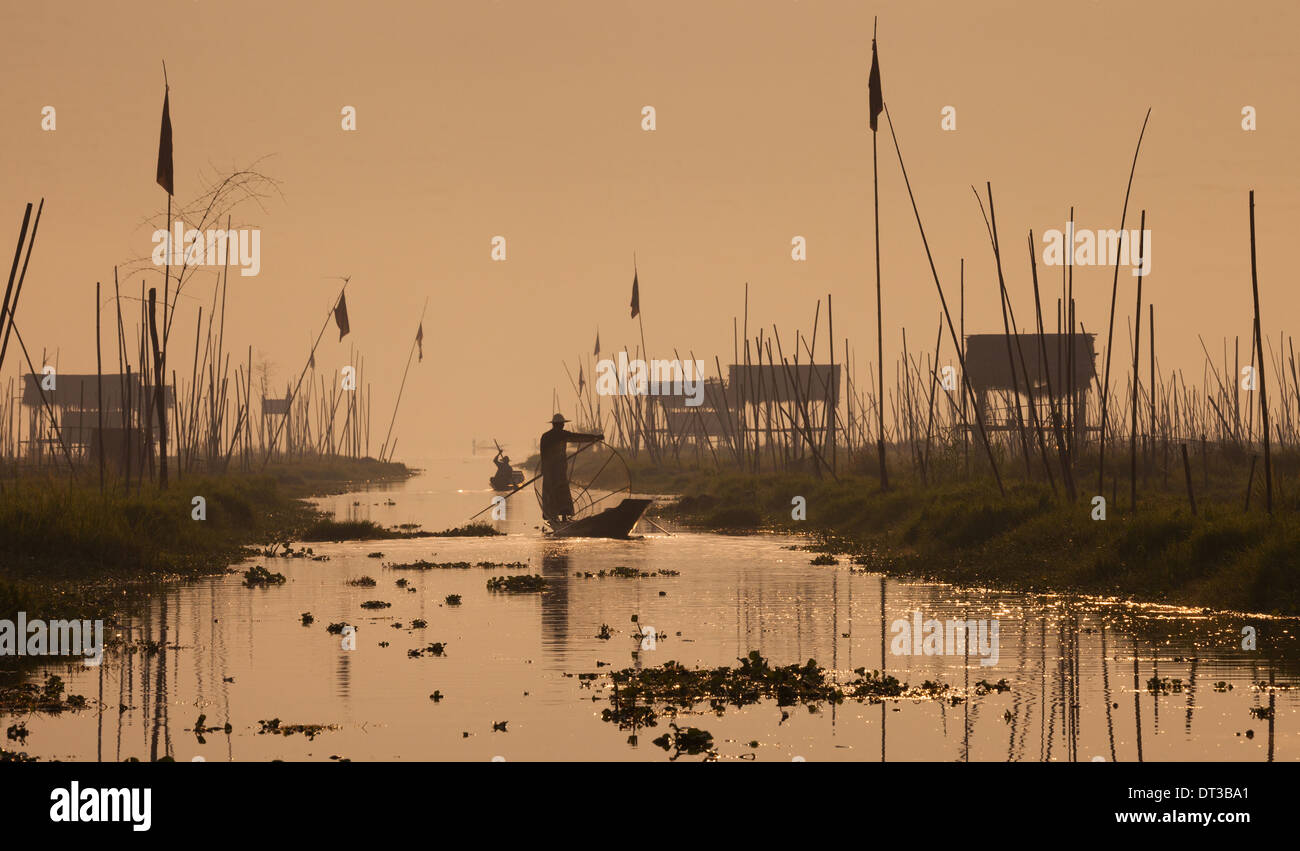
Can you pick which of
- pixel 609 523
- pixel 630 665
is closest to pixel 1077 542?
pixel 630 665

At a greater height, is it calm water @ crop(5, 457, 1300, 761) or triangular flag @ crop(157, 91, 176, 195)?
triangular flag @ crop(157, 91, 176, 195)

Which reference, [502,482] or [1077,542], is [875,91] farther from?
[502,482]

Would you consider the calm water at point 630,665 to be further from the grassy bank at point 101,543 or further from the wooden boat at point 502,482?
the wooden boat at point 502,482

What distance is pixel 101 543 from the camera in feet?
76.9

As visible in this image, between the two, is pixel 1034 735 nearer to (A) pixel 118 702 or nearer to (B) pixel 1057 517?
(A) pixel 118 702

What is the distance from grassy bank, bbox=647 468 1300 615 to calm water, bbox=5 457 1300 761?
2.94ft

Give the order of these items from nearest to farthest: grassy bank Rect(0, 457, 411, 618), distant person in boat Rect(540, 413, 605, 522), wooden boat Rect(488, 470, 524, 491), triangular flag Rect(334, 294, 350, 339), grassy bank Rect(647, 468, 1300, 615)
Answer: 1. grassy bank Rect(647, 468, 1300, 615)
2. grassy bank Rect(0, 457, 411, 618)
3. distant person in boat Rect(540, 413, 605, 522)
4. triangular flag Rect(334, 294, 350, 339)
5. wooden boat Rect(488, 470, 524, 491)

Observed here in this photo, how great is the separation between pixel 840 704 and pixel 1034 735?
2.12 meters

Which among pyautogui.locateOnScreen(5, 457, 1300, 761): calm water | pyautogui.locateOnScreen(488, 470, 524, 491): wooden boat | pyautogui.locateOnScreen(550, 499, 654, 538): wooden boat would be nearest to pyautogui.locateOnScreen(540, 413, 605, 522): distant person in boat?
pyautogui.locateOnScreen(550, 499, 654, 538): wooden boat

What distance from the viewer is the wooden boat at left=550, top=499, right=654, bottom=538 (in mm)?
34344

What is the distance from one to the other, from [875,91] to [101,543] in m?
19.4

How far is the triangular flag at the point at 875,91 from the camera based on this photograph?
3341cm

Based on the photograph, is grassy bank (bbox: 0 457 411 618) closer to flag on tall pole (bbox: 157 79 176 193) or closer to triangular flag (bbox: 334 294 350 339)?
flag on tall pole (bbox: 157 79 176 193)
